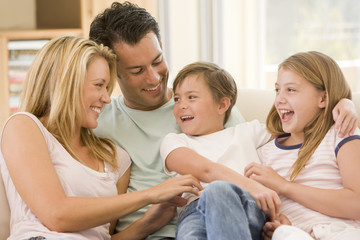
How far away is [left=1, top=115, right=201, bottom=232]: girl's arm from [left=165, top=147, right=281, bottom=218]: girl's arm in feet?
0.49

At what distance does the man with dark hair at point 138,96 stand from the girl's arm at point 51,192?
33cm

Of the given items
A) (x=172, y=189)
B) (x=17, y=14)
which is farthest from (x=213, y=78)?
(x=17, y=14)

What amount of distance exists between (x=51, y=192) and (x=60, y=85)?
34 cm

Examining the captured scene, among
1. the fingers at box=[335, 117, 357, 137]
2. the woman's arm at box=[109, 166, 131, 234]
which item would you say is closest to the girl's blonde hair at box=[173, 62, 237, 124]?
the woman's arm at box=[109, 166, 131, 234]

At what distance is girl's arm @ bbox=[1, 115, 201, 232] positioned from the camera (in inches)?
56.9

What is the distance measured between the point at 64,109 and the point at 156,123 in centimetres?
43

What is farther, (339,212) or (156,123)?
(156,123)

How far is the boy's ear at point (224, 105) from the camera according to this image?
195 cm

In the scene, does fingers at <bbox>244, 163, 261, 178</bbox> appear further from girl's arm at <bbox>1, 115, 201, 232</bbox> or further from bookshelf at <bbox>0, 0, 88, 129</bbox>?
bookshelf at <bbox>0, 0, 88, 129</bbox>

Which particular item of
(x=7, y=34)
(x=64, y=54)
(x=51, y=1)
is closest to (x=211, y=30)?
(x=51, y=1)

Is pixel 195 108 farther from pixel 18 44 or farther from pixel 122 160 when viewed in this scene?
pixel 18 44

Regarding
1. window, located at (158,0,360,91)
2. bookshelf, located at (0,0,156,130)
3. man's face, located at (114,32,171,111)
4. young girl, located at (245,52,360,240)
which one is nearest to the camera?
young girl, located at (245,52,360,240)

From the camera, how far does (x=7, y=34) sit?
3400 mm

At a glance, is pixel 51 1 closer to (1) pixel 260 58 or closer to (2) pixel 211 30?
(2) pixel 211 30
